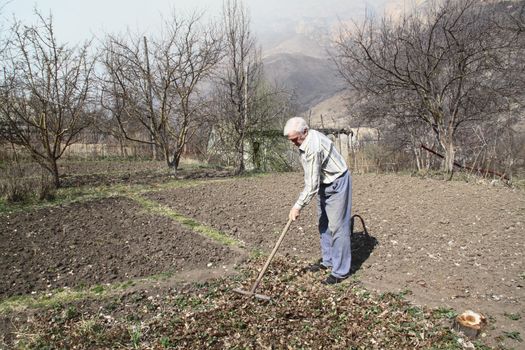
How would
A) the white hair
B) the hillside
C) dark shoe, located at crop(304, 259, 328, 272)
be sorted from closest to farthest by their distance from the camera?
the white hair → dark shoe, located at crop(304, 259, 328, 272) → the hillside

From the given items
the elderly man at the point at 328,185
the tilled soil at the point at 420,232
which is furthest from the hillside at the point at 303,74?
the elderly man at the point at 328,185

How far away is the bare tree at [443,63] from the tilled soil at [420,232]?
9.45 ft

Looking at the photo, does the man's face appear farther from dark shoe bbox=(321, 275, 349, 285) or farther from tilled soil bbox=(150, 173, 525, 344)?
tilled soil bbox=(150, 173, 525, 344)

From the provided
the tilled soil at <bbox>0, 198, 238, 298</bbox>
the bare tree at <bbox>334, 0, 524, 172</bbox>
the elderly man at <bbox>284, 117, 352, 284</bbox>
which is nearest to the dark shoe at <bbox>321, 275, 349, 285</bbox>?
the elderly man at <bbox>284, 117, 352, 284</bbox>

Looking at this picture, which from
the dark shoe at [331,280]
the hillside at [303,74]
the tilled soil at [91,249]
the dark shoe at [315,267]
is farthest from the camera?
the hillside at [303,74]

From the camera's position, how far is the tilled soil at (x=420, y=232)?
12.2ft

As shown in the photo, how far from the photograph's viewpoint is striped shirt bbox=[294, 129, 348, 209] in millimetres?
3705

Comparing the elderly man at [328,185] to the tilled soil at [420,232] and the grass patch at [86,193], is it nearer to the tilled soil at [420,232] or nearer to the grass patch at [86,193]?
the tilled soil at [420,232]

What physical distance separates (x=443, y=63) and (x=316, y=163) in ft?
27.3

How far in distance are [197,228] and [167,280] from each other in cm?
175

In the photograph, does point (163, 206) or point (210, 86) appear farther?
point (210, 86)

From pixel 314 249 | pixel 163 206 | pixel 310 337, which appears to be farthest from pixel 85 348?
pixel 163 206

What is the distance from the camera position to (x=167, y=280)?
407cm

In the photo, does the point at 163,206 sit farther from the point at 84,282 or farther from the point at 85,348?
the point at 85,348
